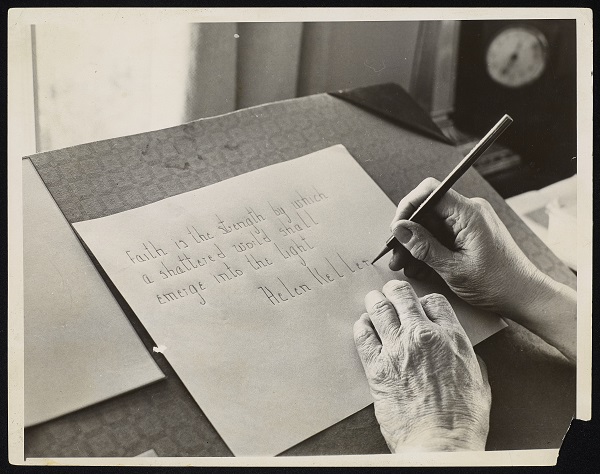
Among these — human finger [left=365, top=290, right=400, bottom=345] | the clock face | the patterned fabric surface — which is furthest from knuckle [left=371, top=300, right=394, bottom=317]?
the clock face

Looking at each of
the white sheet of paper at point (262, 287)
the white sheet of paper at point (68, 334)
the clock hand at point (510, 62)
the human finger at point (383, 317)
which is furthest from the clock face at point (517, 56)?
the white sheet of paper at point (68, 334)

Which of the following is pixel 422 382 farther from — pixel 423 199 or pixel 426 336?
pixel 423 199

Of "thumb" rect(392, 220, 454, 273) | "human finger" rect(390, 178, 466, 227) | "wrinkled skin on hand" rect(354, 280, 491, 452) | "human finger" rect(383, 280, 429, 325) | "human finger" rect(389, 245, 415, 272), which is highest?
"human finger" rect(390, 178, 466, 227)

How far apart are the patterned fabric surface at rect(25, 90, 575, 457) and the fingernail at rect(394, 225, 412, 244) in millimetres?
66

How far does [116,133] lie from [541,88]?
2.02 feet

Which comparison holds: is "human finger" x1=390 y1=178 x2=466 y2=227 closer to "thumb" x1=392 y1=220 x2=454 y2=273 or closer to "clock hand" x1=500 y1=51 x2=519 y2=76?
"thumb" x1=392 y1=220 x2=454 y2=273

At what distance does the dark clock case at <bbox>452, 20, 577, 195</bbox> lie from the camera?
0.79 metres

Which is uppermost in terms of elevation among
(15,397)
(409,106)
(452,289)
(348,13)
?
(348,13)

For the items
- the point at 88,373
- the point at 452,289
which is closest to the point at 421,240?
the point at 452,289

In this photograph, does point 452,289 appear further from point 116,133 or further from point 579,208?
point 116,133

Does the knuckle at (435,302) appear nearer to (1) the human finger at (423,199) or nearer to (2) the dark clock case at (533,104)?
(1) the human finger at (423,199)

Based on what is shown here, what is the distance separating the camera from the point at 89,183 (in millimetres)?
694
